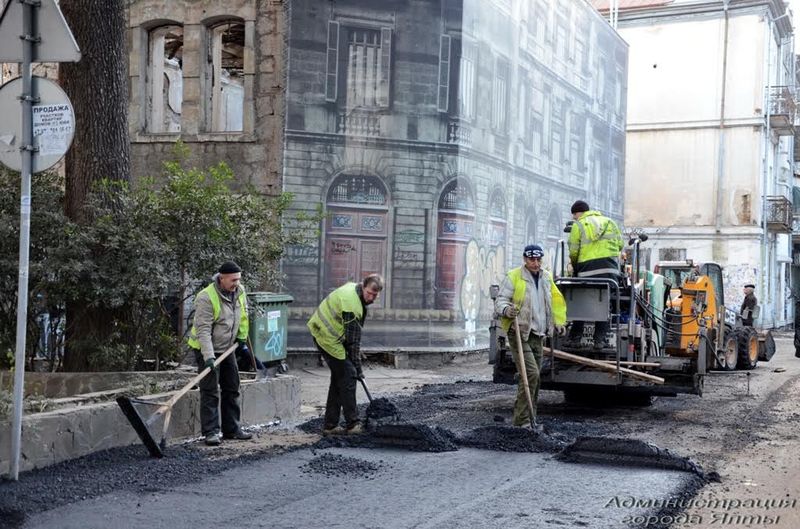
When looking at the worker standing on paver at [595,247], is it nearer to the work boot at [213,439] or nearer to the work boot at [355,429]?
the work boot at [355,429]

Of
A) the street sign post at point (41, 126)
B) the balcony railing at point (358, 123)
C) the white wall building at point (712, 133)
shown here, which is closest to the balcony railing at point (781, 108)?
the white wall building at point (712, 133)

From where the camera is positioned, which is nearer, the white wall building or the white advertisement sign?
the white advertisement sign

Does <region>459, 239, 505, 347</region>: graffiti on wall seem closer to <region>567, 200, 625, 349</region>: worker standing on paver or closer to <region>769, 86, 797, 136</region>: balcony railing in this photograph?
<region>567, 200, 625, 349</region>: worker standing on paver

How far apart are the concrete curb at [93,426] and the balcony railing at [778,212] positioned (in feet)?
104

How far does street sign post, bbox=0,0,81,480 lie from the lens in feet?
22.0

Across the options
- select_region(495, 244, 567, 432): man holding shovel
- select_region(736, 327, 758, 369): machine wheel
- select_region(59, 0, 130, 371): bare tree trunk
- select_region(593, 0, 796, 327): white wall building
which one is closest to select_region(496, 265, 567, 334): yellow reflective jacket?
select_region(495, 244, 567, 432): man holding shovel

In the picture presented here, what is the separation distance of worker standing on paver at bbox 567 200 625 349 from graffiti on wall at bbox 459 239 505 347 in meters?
6.30

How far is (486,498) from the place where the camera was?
21.9ft

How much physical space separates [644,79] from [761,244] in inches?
332

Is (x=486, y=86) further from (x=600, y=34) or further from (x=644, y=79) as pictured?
(x=644, y=79)

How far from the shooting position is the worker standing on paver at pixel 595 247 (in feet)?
37.5

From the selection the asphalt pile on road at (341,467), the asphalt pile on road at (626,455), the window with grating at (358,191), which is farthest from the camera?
the window with grating at (358,191)

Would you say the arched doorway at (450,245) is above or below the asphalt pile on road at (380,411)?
above

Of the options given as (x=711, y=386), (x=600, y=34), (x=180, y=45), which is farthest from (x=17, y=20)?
(x=600, y=34)
